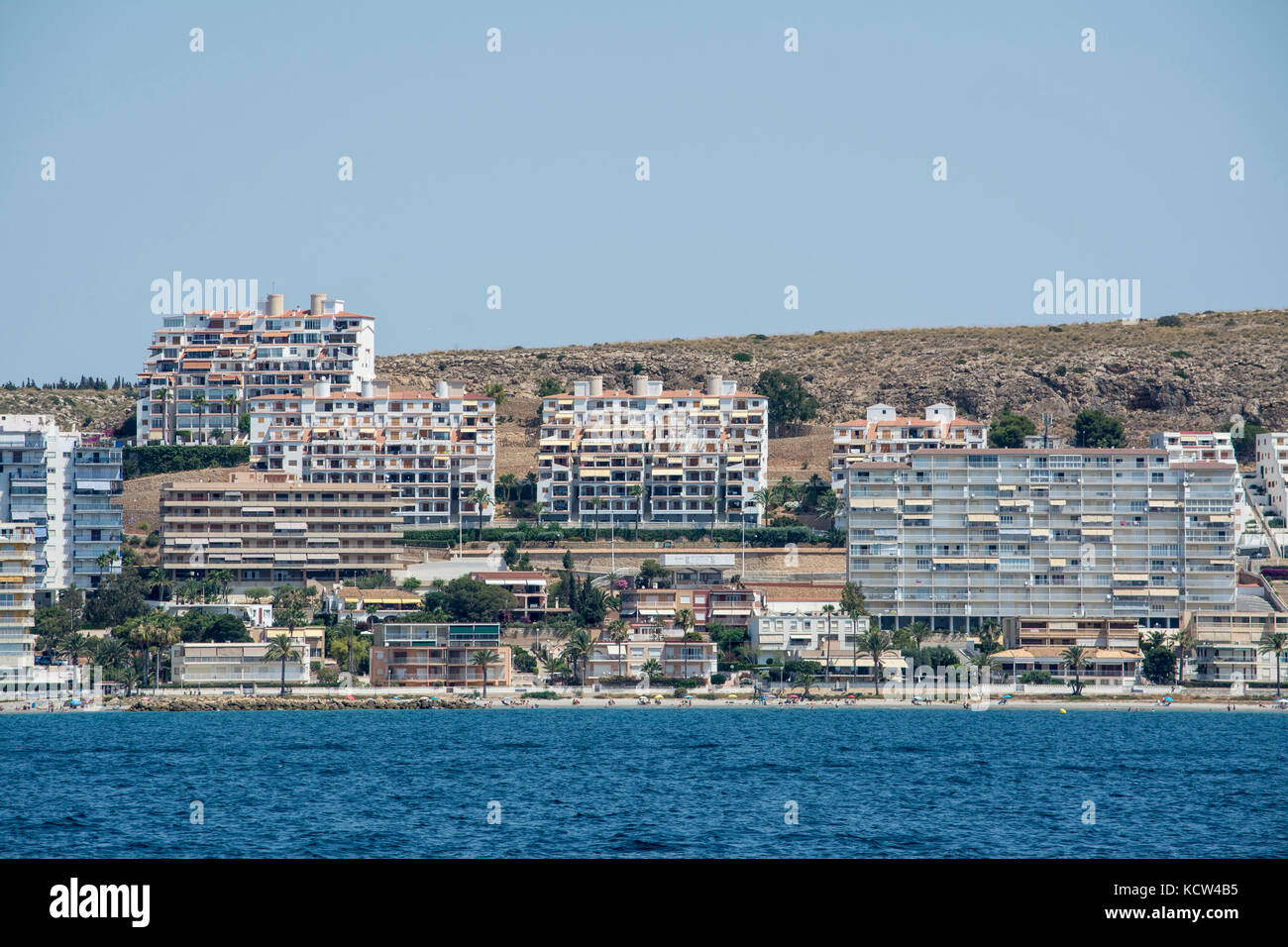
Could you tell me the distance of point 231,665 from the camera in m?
112

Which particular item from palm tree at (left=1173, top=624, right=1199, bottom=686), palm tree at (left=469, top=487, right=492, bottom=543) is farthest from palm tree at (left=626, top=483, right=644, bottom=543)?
palm tree at (left=1173, top=624, right=1199, bottom=686)

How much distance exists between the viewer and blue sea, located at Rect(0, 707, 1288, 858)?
52469 mm

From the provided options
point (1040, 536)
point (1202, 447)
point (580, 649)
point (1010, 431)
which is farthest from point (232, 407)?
point (1202, 447)

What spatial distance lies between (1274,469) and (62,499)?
11245 cm

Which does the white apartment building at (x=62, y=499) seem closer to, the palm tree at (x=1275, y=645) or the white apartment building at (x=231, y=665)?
the white apartment building at (x=231, y=665)

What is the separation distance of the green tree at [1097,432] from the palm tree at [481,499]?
62.4 m

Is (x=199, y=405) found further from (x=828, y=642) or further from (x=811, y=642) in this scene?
(x=828, y=642)

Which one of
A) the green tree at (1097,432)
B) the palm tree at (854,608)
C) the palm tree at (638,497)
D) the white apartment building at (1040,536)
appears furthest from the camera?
the green tree at (1097,432)

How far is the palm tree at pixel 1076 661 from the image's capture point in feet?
375

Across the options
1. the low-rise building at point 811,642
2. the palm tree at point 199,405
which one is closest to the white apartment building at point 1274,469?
the low-rise building at point 811,642

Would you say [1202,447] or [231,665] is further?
[1202,447]

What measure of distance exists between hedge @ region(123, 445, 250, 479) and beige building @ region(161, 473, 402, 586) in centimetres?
1652
